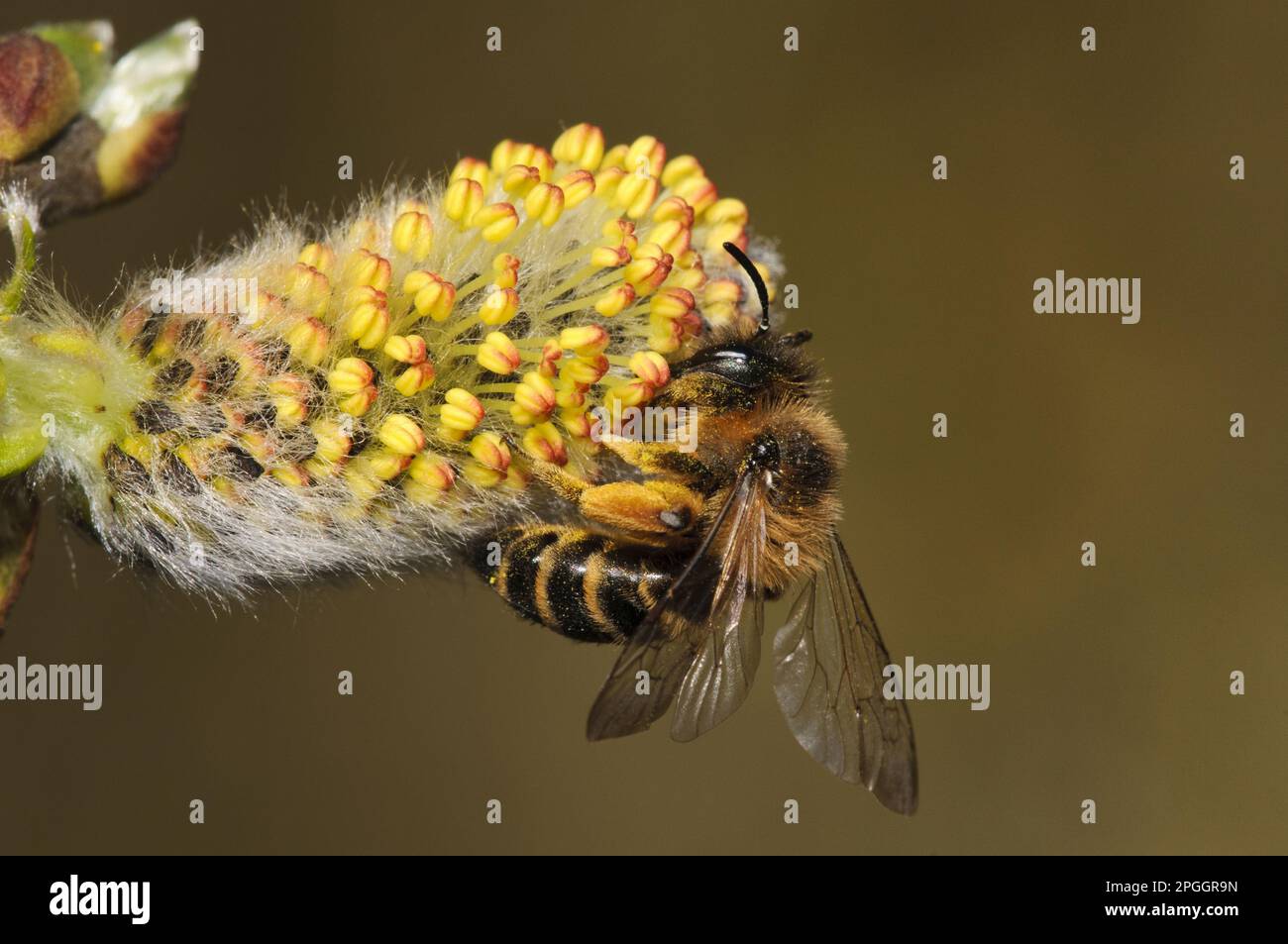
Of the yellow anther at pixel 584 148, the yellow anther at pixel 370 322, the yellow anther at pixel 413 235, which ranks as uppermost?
the yellow anther at pixel 584 148

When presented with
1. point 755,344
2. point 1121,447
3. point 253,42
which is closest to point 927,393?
point 1121,447

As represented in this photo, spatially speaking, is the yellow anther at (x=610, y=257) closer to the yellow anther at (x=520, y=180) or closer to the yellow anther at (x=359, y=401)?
the yellow anther at (x=520, y=180)

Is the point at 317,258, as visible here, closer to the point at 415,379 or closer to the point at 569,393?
the point at 415,379

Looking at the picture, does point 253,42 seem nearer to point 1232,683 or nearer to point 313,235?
point 313,235

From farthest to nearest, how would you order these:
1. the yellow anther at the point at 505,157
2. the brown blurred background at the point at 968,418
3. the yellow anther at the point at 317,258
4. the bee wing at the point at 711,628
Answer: the brown blurred background at the point at 968,418
the yellow anther at the point at 505,157
the yellow anther at the point at 317,258
the bee wing at the point at 711,628

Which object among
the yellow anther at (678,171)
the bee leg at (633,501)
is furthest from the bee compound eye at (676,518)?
the yellow anther at (678,171)

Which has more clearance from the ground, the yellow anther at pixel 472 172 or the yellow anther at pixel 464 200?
the yellow anther at pixel 472 172

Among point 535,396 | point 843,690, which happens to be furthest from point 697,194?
point 843,690
